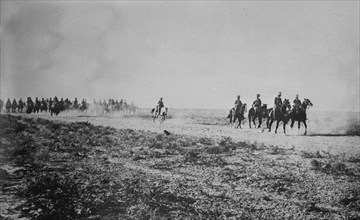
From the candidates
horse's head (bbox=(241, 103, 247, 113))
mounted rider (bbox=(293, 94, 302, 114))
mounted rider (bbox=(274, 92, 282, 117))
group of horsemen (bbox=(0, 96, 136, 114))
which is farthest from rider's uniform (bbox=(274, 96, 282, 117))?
group of horsemen (bbox=(0, 96, 136, 114))

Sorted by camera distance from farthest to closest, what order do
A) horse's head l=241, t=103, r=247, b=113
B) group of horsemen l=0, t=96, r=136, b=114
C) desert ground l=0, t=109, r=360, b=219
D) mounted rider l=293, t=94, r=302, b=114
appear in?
1. group of horsemen l=0, t=96, r=136, b=114
2. horse's head l=241, t=103, r=247, b=113
3. mounted rider l=293, t=94, r=302, b=114
4. desert ground l=0, t=109, r=360, b=219

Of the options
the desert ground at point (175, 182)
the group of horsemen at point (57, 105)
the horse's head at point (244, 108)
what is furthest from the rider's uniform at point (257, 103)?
the group of horsemen at point (57, 105)

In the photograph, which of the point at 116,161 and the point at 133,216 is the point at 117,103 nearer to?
the point at 116,161

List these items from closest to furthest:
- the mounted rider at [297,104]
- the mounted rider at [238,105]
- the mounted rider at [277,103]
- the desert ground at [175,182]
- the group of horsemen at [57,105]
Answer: the desert ground at [175,182] → the mounted rider at [297,104] → the mounted rider at [277,103] → the mounted rider at [238,105] → the group of horsemen at [57,105]

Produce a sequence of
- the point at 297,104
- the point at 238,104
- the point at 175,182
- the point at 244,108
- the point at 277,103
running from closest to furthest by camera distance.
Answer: the point at 175,182 < the point at 297,104 < the point at 277,103 < the point at 244,108 < the point at 238,104

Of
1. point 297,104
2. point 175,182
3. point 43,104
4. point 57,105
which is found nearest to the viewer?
point 175,182

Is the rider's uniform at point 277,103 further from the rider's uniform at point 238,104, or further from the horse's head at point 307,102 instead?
the rider's uniform at point 238,104

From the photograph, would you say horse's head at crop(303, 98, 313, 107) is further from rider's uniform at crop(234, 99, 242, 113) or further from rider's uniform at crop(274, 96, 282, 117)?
rider's uniform at crop(234, 99, 242, 113)

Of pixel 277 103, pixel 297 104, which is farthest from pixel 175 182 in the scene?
pixel 297 104

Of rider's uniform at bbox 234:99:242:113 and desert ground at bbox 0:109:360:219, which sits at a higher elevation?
rider's uniform at bbox 234:99:242:113

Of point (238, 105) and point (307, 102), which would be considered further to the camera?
point (238, 105)

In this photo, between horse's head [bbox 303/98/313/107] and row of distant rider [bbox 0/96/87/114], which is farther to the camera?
row of distant rider [bbox 0/96/87/114]

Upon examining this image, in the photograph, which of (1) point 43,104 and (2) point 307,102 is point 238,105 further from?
(1) point 43,104

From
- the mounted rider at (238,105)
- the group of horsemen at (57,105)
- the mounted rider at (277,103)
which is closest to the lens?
the mounted rider at (277,103)
